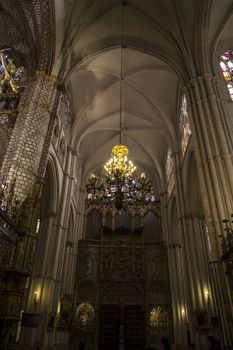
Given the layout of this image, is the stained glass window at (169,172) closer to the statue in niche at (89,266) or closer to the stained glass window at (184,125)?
the stained glass window at (184,125)

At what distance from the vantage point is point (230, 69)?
42.9 ft

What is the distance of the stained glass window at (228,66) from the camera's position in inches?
494

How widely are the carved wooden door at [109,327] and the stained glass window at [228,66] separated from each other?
49.3 ft

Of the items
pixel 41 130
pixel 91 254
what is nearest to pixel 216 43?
pixel 41 130

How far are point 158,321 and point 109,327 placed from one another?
3.22 m

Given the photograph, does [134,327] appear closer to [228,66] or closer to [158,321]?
[158,321]

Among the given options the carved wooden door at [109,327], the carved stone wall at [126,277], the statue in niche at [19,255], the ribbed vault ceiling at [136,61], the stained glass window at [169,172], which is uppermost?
the ribbed vault ceiling at [136,61]

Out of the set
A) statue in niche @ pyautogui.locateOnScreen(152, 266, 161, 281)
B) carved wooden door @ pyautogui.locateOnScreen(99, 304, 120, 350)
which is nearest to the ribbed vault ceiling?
statue in niche @ pyautogui.locateOnScreen(152, 266, 161, 281)

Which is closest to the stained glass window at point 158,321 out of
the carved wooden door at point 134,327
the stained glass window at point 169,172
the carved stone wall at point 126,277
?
the carved stone wall at point 126,277

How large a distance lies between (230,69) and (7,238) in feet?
40.1

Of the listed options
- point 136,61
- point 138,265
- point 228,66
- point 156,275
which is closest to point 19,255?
point 228,66

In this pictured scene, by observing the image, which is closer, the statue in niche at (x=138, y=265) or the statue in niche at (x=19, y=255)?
the statue in niche at (x=19, y=255)

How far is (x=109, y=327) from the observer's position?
1770 cm

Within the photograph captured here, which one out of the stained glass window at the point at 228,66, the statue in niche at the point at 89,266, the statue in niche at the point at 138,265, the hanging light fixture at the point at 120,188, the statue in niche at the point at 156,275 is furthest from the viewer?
the statue in niche at the point at 138,265
